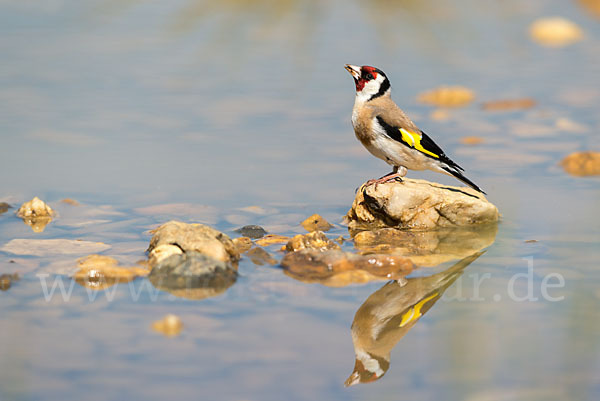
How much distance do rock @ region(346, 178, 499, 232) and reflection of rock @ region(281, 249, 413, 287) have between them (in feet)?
3.48

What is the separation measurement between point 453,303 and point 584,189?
240 cm

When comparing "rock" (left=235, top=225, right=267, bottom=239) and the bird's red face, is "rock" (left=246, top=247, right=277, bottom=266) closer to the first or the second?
"rock" (left=235, top=225, right=267, bottom=239)

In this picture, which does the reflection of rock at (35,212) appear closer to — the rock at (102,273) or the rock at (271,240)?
the rock at (102,273)

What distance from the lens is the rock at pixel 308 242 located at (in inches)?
179

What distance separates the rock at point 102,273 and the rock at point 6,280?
11.2 inches

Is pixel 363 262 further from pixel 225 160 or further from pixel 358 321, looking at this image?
pixel 225 160

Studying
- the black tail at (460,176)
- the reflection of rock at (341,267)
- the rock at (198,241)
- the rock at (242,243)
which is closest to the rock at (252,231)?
the rock at (242,243)

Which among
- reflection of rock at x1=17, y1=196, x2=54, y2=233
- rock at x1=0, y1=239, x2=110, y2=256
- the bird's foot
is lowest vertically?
rock at x1=0, y1=239, x2=110, y2=256

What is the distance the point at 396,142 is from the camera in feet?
18.1

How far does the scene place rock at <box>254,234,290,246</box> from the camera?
481 centimetres

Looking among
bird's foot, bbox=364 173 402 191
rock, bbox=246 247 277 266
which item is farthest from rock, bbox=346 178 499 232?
rock, bbox=246 247 277 266

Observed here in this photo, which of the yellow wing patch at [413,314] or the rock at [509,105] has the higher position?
the rock at [509,105]

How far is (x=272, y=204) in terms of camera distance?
218 inches

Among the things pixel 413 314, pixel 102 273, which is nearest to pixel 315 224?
pixel 102 273
